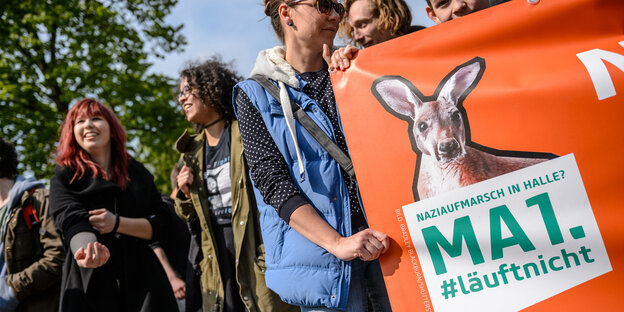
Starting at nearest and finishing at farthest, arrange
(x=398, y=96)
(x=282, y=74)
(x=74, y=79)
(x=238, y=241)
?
(x=398, y=96) → (x=282, y=74) → (x=238, y=241) → (x=74, y=79)

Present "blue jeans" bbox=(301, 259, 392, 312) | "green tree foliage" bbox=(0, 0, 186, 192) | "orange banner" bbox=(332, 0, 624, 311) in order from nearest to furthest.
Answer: "orange banner" bbox=(332, 0, 624, 311) < "blue jeans" bbox=(301, 259, 392, 312) < "green tree foliage" bbox=(0, 0, 186, 192)

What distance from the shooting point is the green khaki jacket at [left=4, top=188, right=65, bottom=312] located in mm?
3828

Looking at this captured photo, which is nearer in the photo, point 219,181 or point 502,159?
point 502,159

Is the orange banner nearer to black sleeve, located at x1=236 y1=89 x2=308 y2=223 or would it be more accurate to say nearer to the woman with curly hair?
black sleeve, located at x1=236 y1=89 x2=308 y2=223

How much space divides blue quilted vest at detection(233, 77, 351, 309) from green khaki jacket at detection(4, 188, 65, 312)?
7.53 ft

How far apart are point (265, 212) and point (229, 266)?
3.55 feet

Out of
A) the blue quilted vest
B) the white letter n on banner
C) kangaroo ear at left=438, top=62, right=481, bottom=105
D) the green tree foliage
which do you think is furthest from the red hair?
the green tree foliage

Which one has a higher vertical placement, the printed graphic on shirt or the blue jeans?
the printed graphic on shirt

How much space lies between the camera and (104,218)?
10.8 ft

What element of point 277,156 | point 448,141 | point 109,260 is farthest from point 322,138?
point 109,260

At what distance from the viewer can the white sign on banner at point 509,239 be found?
1.74m

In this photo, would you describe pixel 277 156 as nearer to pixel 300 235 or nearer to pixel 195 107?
pixel 300 235

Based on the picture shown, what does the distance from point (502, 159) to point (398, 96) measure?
44cm

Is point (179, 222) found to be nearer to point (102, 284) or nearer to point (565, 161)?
point (102, 284)
